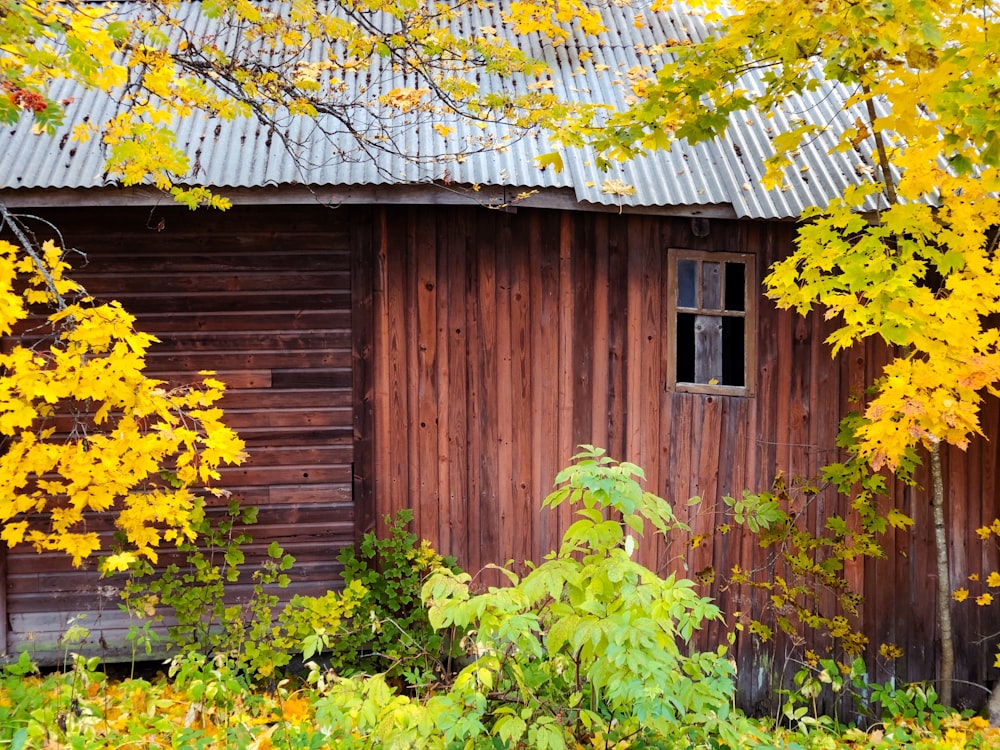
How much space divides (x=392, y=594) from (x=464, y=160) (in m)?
3.12

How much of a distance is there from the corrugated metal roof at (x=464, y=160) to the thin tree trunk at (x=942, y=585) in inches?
85.7

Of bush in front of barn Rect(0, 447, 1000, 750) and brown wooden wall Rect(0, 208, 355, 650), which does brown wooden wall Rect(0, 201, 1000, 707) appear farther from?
bush in front of barn Rect(0, 447, 1000, 750)

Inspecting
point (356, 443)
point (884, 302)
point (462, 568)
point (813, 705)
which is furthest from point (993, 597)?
point (356, 443)

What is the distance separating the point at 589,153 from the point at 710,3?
249cm

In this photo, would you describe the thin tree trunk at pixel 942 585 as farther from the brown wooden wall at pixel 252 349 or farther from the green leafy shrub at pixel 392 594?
the brown wooden wall at pixel 252 349

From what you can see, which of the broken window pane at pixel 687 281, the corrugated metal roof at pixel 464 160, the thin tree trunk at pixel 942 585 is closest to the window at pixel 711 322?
the broken window pane at pixel 687 281

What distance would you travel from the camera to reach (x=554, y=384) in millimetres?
5922

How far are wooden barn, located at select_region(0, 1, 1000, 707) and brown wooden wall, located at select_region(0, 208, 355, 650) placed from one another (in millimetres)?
15

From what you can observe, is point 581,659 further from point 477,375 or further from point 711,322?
point 711,322

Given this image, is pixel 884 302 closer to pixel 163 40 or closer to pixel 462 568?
pixel 462 568

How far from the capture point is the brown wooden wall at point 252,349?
580cm

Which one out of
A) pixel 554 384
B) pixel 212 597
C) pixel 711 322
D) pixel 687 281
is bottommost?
pixel 212 597

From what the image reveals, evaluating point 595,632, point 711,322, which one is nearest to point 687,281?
point 711,322

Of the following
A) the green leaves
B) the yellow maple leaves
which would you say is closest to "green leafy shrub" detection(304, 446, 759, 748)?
the green leaves
